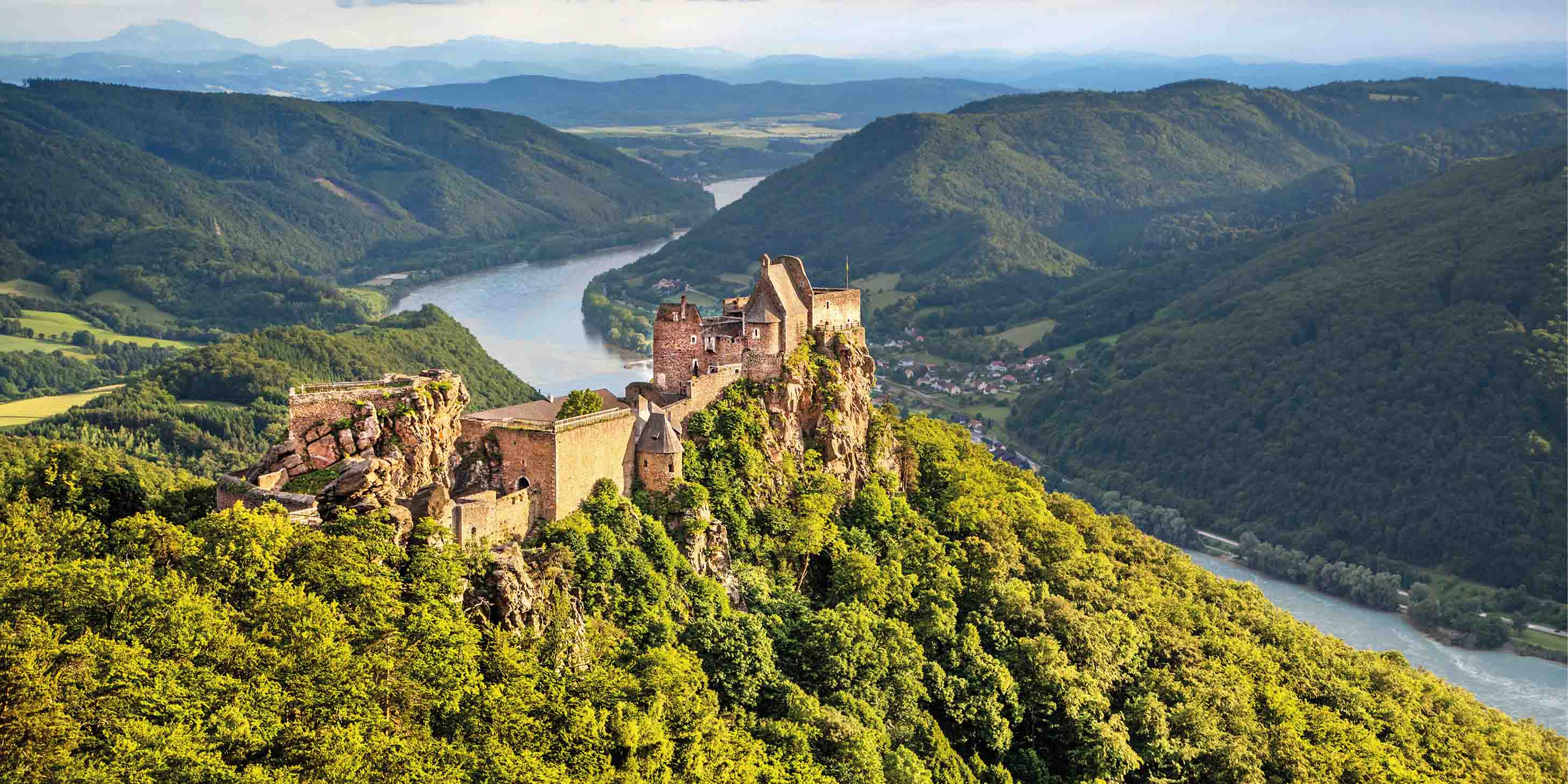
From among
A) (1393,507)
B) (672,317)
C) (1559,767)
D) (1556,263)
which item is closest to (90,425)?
(672,317)

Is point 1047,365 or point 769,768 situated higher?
point 769,768

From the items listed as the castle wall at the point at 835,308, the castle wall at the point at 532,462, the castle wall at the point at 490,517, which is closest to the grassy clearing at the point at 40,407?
the castle wall at the point at 835,308

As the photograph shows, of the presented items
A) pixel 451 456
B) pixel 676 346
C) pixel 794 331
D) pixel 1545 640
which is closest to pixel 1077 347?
pixel 1545 640

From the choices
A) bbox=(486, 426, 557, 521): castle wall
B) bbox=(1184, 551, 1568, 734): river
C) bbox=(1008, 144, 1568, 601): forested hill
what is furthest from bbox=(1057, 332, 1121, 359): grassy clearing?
bbox=(486, 426, 557, 521): castle wall

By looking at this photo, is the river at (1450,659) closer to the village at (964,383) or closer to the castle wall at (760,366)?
the village at (964,383)

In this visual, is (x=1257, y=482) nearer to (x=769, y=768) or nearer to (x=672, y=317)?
(x=672, y=317)
